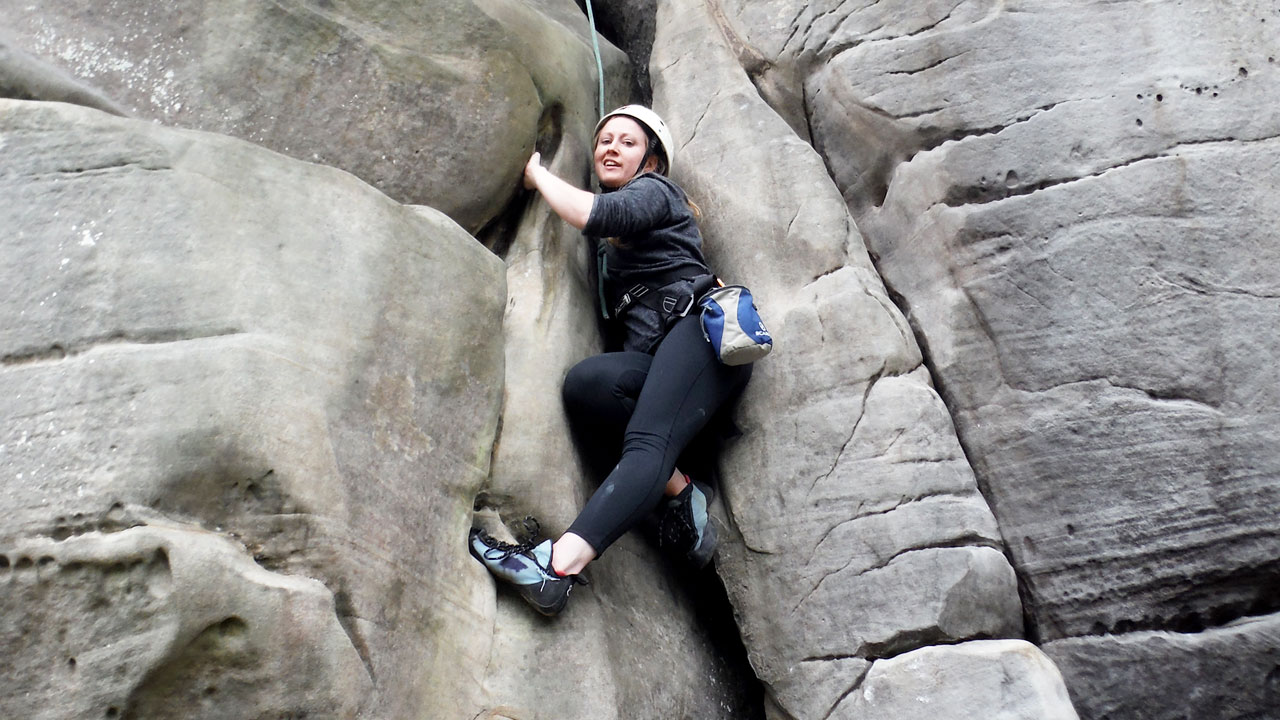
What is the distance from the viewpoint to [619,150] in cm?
338

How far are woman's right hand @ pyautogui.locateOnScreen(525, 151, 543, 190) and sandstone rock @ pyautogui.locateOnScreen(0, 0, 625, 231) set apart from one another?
30mm

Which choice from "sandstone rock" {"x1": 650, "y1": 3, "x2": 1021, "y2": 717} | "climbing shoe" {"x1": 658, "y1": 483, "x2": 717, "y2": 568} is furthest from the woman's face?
"climbing shoe" {"x1": 658, "y1": 483, "x2": 717, "y2": 568}

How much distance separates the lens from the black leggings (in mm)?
2672

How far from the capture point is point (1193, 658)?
8.93 feet

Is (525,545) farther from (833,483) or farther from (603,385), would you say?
(833,483)

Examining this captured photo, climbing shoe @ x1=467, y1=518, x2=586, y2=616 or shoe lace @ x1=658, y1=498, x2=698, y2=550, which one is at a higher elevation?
climbing shoe @ x1=467, y1=518, x2=586, y2=616

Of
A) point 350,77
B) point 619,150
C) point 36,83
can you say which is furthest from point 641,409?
point 36,83

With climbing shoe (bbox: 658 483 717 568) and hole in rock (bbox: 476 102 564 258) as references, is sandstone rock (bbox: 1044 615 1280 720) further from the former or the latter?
hole in rock (bbox: 476 102 564 258)

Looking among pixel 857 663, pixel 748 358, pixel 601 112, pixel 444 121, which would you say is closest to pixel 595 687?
pixel 857 663

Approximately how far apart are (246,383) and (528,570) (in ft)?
2.80

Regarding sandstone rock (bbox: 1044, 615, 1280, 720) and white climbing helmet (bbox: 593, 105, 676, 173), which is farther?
white climbing helmet (bbox: 593, 105, 676, 173)

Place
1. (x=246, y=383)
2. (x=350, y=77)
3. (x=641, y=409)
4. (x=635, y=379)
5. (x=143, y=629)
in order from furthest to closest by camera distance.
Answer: (x=350, y=77), (x=635, y=379), (x=641, y=409), (x=246, y=383), (x=143, y=629)

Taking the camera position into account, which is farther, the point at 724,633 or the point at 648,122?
the point at 648,122

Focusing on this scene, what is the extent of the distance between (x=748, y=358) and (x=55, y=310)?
1739mm
